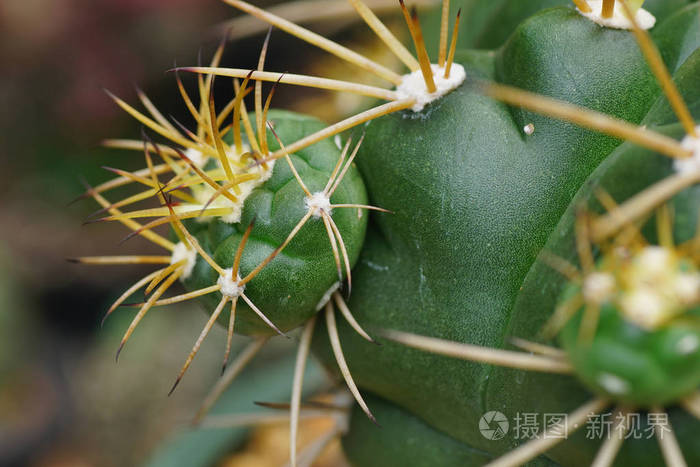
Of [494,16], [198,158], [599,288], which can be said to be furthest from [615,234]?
[494,16]

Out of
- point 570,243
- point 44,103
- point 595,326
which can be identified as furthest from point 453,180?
point 44,103

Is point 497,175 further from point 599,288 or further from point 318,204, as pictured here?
point 599,288

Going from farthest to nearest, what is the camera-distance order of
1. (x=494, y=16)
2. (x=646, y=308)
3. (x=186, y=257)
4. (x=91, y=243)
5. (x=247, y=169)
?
(x=91, y=243) → (x=494, y=16) → (x=186, y=257) → (x=247, y=169) → (x=646, y=308)

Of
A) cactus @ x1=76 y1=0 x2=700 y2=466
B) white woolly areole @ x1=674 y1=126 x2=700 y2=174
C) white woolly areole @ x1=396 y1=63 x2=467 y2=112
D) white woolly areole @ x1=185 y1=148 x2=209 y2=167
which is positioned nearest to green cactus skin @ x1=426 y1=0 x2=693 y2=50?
cactus @ x1=76 y1=0 x2=700 y2=466

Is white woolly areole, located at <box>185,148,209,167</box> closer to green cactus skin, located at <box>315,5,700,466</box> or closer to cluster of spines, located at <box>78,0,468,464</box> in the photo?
cluster of spines, located at <box>78,0,468,464</box>

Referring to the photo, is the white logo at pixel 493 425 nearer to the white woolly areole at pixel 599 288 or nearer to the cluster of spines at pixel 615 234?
the cluster of spines at pixel 615 234

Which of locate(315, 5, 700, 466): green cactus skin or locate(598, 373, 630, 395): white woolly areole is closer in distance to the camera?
locate(598, 373, 630, 395): white woolly areole

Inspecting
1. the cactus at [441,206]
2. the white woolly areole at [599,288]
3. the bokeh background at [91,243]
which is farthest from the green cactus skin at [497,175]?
the bokeh background at [91,243]

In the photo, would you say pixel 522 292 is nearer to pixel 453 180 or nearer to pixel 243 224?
pixel 453 180
